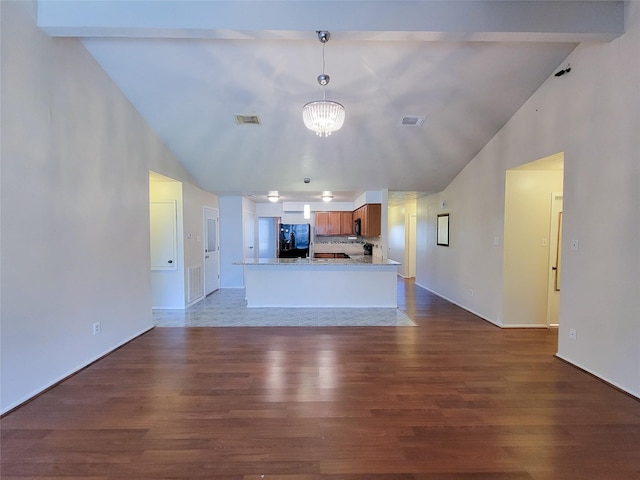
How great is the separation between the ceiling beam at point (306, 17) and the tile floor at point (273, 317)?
353 centimetres

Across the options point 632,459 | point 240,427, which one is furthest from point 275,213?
point 632,459

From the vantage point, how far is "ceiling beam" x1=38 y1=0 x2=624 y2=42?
7.82 feet

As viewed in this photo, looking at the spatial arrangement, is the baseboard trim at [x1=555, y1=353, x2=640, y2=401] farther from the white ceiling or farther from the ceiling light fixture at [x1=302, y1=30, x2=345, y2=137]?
the ceiling light fixture at [x1=302, y1=30, x2=345, y2=137]

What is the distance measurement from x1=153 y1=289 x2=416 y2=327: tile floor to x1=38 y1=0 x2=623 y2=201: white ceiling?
237 centimetres

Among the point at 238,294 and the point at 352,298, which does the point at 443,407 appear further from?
the point at 238,294

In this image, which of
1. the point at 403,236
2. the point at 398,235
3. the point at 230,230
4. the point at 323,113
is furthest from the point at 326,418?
the point at 398,235

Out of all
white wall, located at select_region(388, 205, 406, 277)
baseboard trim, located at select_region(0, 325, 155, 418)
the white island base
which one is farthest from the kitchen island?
white wall, located at select_region(388, 205, 406, 277)

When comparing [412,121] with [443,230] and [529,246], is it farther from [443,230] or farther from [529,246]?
[443,230]

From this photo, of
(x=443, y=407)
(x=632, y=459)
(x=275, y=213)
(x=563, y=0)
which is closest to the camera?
(x=632, y=459)

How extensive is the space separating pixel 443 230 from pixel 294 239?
4.12 meters

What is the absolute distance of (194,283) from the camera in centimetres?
552

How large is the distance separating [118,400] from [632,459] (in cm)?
361

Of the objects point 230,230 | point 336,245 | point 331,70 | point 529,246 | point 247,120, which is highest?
point 331,70

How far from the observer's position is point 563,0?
2.46 m
